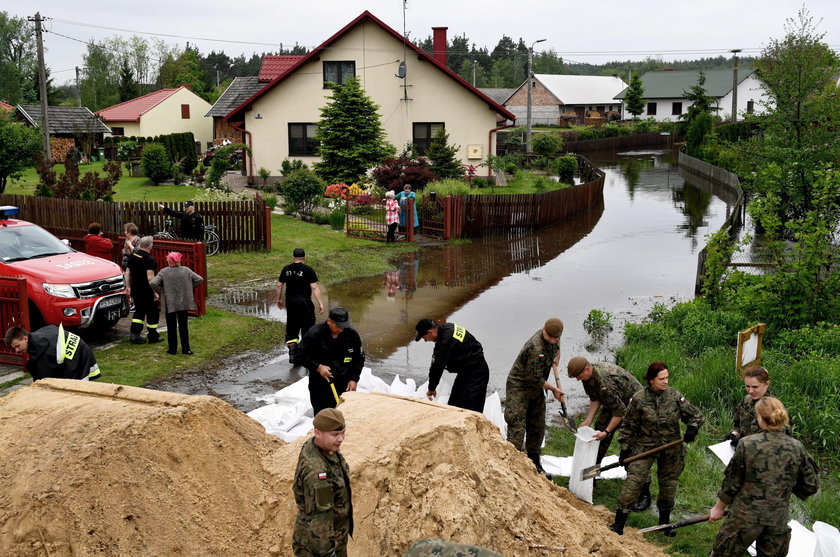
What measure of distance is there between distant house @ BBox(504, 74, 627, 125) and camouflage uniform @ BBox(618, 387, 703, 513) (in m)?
81.6

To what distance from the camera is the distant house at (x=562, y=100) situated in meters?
89.6

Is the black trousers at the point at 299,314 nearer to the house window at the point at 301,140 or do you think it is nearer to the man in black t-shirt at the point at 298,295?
the man in black t-shirt at the point at 298,295

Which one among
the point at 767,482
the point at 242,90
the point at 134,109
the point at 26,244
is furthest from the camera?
the point at 134,109

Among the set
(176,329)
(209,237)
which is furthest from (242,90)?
(176,329)

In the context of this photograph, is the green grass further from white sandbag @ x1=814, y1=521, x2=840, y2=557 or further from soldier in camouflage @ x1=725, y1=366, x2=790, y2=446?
white sandbag @ x1=814, y1=521, x2=840, y2=557

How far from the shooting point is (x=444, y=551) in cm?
445

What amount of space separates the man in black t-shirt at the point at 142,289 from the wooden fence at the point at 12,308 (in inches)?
65.0

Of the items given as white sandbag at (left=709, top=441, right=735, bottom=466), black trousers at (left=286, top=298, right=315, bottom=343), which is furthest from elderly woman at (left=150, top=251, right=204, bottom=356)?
white sandbag at (left=709, top=441, right=735, bottom=466)

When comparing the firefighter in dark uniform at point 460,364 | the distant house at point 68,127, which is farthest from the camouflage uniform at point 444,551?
the distant house at point 68,127

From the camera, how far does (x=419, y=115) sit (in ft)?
112

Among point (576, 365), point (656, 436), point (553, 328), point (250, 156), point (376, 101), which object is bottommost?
point (656, 436)

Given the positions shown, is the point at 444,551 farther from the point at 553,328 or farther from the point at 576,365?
the point at 553,328

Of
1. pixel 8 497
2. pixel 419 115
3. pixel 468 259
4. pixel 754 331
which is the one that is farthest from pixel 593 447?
pixel 419 115

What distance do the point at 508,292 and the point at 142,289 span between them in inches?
314
